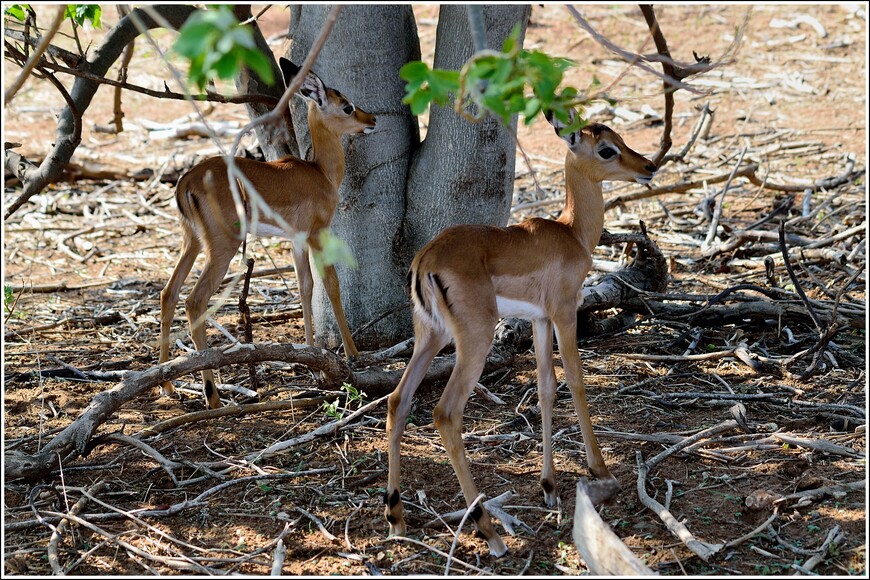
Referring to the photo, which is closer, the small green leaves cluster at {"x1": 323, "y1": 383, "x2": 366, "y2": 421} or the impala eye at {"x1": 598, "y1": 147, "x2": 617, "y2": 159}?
the impala eye at {"x1": 598, "y1": 147, "x2": 617, "y2": 159}

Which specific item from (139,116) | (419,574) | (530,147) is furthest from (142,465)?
(139,116)

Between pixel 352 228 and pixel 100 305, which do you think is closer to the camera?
pixel 352 228

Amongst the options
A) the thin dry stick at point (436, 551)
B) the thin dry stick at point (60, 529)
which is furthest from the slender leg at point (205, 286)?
the thin dry stick at point (436, 551)

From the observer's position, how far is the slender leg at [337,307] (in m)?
6.16

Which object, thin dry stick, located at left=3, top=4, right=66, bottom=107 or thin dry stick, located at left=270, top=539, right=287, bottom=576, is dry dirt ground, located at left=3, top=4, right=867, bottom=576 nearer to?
thin dry stick, located at left=270, top=539, right=287, bottom=576

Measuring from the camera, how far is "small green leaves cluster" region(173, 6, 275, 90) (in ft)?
7.66

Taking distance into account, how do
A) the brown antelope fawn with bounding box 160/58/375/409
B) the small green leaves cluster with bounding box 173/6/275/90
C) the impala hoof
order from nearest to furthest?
the small green leaves cluster with bounding box 173/6/275/90, the impala hoof, the brown antelope fawn with bounding box 160/58/375/409

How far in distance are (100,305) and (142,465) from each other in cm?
315

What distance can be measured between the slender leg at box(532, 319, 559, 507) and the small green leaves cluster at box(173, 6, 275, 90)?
2.71 metres

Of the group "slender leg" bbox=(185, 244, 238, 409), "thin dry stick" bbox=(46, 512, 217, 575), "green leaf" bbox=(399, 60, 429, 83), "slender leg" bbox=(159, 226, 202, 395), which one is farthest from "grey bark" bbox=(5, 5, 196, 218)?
"green leaf" bbox=(399, 60, 429, 83)

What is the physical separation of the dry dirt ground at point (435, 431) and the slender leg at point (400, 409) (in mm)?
139

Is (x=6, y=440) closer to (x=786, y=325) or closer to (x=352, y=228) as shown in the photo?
(x=352, y=228)

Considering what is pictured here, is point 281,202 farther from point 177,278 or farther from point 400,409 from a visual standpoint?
point 400,409

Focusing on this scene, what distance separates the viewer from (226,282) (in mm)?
8297
